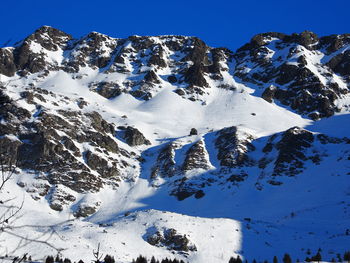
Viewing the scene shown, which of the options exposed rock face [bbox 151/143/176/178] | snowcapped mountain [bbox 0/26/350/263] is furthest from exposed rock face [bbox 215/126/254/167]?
exposed rock face [bbox 151/143/176/178]

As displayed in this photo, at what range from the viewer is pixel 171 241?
4703 cm

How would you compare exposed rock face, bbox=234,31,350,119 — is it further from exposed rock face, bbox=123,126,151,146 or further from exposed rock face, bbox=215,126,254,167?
exposed rock face, bbox=123,126,151,146

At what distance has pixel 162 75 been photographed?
15988 cm

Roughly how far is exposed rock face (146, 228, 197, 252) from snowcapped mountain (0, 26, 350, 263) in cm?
12

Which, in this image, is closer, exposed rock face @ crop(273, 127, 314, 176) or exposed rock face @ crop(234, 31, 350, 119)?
exposed rock face @ crop(273, 127, 314, 176)

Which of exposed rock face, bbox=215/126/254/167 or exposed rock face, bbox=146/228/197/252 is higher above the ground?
exposed rock face, bbox=215/126/254/167

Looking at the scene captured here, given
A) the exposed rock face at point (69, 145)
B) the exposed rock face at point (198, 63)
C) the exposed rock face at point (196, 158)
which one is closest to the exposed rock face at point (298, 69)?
the exposed rock face at point (198, 63)

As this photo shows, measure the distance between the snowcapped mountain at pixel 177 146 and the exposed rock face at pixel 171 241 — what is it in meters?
0.12

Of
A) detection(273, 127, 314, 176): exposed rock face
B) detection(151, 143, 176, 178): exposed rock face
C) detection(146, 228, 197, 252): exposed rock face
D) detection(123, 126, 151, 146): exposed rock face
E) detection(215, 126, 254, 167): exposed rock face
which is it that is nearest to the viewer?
detection(146, 228, 197, 252): exposed rock face

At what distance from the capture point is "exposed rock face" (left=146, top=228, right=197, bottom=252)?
46188 millimetres

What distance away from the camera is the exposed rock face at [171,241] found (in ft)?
152

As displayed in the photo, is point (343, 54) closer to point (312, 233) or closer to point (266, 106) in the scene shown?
point (266, 106)

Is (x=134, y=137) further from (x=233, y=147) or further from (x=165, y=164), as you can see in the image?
(x=233, y=147)

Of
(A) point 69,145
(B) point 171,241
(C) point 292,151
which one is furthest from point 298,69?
(B) point 171,241
